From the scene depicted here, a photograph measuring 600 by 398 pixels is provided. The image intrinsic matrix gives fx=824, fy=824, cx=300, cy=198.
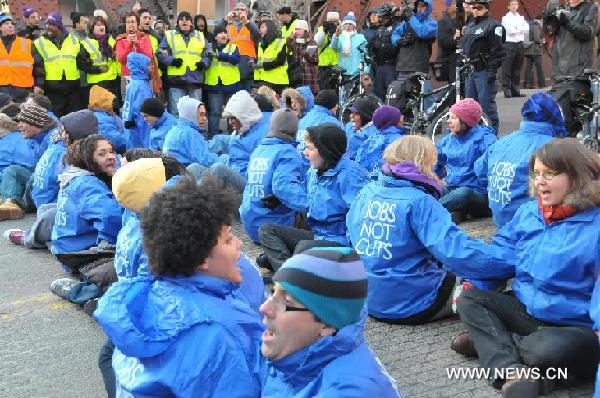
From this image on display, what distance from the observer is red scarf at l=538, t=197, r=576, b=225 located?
418cm

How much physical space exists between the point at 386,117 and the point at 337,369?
6.52 m

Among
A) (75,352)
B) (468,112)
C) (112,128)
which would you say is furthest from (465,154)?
(112,128)

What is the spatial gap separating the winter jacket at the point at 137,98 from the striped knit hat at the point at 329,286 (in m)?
9.32

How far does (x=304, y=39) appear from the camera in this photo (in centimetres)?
1457

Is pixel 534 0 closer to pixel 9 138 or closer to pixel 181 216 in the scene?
pixel 9 138

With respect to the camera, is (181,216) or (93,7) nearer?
(181,216)

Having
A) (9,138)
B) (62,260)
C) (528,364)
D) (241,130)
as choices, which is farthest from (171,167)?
(9,138)

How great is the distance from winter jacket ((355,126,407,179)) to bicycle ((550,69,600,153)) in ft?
7.89

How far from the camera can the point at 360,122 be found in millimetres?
9852

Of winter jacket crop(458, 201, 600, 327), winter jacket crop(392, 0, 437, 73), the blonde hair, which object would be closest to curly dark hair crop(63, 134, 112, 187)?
the blonde hair

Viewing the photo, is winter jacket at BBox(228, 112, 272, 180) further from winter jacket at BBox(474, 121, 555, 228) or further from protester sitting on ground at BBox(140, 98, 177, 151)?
winter jacket at BBox(474, 121, 555, 228)

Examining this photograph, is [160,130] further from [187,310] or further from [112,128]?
[187,310]

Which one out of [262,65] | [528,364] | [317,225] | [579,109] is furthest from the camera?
[262,65]

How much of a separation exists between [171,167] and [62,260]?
109 inches
